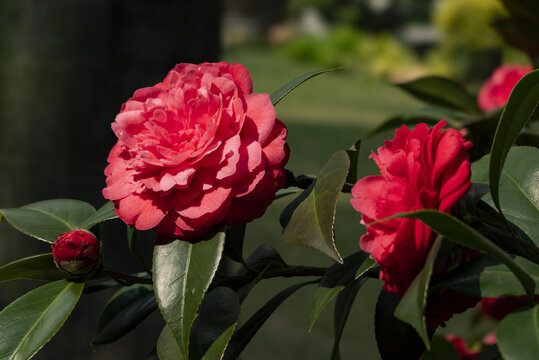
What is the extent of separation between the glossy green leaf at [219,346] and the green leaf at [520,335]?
187mm

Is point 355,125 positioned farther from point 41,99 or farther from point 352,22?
point 352,22

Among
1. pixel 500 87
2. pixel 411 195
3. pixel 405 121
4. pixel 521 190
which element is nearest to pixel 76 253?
pixel 411 195

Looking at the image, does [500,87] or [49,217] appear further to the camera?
[500,87]

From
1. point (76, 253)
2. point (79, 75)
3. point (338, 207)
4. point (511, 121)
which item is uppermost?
point (511, 121)

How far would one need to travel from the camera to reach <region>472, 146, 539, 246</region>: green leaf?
52 cm

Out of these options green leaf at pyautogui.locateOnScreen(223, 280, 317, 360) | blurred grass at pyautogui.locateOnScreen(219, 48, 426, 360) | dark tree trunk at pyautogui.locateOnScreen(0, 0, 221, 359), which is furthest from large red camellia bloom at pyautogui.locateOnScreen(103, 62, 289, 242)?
blurred grass at pyautogui.locateOnScreen(219, 48, 426, 360)

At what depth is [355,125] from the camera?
685 centimetres

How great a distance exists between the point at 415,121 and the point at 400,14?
17.1 metres

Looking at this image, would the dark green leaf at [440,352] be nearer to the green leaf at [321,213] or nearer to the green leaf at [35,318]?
the green leaf at [321,213]

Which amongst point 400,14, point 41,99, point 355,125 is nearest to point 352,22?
point 400,14

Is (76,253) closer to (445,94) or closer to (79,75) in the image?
(445,94)

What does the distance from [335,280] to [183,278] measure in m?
0.12

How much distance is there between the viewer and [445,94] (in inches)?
38.5

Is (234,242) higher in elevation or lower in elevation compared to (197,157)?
lower
